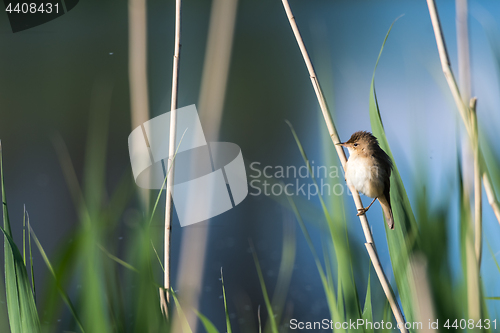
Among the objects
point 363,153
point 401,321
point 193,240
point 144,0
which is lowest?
point 401,321

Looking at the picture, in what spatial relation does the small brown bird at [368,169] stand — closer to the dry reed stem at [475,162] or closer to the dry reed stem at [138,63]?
the dry reed stem at [475,162]

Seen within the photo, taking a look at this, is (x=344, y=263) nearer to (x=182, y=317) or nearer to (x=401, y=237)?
(x=401, y=237)

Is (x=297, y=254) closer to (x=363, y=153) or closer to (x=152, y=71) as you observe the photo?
(x=363, y=153)

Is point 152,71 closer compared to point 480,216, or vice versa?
point 480,216

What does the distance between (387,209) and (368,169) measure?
6 cm

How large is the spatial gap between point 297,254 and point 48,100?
0.60 metres

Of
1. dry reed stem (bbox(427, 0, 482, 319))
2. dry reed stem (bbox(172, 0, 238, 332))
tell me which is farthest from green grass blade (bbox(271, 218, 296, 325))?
dry reed stem (bbox(427, 0, 482, 319))

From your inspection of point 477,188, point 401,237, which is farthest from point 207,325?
point 477,188

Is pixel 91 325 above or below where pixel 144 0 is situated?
below

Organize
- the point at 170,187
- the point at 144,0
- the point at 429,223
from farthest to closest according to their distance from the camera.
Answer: the point at 144,0 → the point at 170,187 → the point at 429,223

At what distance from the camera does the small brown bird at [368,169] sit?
449 mm

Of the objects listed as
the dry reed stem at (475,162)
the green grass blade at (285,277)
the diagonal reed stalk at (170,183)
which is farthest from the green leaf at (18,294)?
the dry reed stem at (475,162)

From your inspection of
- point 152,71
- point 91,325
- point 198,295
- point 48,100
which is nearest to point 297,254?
point 198,295

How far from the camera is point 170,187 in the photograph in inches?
18.6
